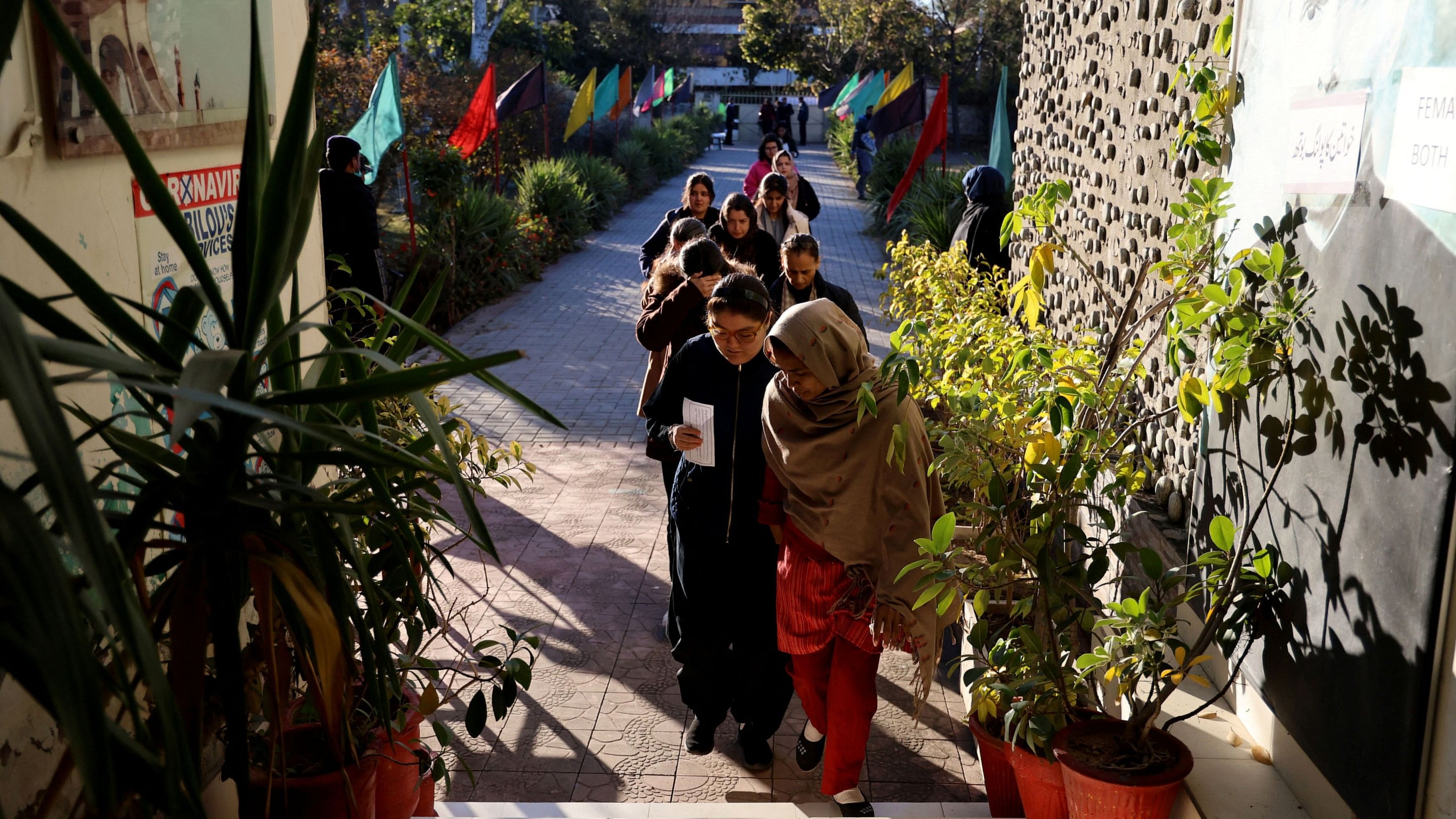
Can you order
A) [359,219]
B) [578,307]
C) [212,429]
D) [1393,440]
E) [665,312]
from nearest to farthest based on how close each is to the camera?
[212,429]
[1393,440]
[665,312]
[359,219]
[578,307]

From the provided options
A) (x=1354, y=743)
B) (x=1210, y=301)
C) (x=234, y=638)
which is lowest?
(x=1354, y=743)

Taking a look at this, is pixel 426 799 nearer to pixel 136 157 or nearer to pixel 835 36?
pixel 136 157

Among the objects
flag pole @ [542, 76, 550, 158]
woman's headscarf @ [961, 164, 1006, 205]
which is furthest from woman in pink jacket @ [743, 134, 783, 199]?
woman's headscarf @ [961, 164, 1006, 205]

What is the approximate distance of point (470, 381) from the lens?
984 centimetres

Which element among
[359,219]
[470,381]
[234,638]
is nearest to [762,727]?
[234,638]

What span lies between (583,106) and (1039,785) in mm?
15782

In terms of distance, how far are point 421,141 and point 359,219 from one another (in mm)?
6618

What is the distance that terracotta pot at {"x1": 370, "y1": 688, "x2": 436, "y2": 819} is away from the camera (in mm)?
2906

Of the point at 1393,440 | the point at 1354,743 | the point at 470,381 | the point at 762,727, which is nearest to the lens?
the point at 1393,440

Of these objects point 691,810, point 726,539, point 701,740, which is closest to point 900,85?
point 726,539

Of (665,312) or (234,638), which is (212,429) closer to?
(234,638)

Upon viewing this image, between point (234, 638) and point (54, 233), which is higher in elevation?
point (54, 233)

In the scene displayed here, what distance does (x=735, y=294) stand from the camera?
148 inches

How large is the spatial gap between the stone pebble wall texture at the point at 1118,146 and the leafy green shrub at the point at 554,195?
11.3m
